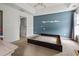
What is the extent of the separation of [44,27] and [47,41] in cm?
37

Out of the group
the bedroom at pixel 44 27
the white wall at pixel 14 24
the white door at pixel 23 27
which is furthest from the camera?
the white door at pixel 23 27

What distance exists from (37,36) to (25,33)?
0.32 meters

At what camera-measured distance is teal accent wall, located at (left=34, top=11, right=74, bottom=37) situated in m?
2.17

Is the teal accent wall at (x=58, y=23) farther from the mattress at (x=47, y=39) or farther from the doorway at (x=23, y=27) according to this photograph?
the doorway at (x=23, y=27)

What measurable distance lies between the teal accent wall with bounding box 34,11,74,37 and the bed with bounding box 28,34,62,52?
0.46 ft

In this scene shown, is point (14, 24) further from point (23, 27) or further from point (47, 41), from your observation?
point (47, 41)

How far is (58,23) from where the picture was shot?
7.15 ft

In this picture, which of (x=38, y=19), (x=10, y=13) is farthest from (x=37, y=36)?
(x=10, y=13)

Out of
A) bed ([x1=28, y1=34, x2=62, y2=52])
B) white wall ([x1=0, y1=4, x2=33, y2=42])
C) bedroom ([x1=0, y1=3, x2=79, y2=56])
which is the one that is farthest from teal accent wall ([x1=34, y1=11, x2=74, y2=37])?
white wall ([x1=0, y1=4, x2=33, y2=42])

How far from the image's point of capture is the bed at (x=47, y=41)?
2.24 metres

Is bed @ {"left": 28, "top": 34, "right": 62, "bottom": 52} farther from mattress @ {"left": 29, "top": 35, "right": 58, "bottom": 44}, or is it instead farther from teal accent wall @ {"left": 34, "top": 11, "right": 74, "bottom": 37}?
teal accent wall @ {"left": 34, "top": 11, "right": 74, "bottom": 37}

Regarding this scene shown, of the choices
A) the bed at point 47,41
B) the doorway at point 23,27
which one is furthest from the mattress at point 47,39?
the doorway at point 23,27

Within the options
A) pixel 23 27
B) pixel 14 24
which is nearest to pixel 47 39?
pixel 23 27

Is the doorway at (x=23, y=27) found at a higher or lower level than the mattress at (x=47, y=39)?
higher
